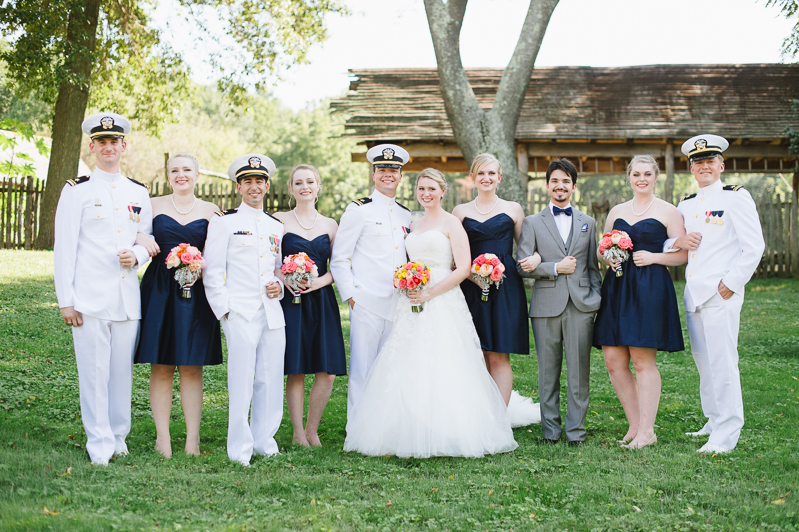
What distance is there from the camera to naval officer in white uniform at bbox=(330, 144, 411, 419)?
5965 mm

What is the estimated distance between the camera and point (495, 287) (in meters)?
6.02

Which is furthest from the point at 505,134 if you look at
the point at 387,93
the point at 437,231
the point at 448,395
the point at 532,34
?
the point at 448,395

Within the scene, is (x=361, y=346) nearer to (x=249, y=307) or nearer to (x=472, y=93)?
(x=249, y=307)

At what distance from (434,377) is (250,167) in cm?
220

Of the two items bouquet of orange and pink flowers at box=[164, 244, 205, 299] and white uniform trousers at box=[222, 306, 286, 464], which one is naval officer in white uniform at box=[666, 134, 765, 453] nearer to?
white uniform trousers at box=[222, 306, 286, 464]

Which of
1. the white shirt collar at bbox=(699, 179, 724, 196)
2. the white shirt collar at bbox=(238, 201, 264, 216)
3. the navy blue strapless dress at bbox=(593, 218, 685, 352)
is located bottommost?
the navy blue strapless dress at bbox=(593, 218, 685, 352)

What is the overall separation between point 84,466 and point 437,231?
3196mm

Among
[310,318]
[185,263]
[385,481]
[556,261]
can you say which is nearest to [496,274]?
[556,261]

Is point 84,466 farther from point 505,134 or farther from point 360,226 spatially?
point 505,134

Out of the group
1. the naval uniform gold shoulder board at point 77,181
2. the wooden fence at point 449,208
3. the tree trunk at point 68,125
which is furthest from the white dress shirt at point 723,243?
the tree trunk at point 68,125

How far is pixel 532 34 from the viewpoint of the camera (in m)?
13.2

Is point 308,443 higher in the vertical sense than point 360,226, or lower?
lower

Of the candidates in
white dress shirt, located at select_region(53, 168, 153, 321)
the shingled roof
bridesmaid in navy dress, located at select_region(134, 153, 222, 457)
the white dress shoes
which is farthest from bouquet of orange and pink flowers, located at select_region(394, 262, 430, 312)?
the shingled roof

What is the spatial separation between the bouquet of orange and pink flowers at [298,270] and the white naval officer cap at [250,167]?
0.69 metres
